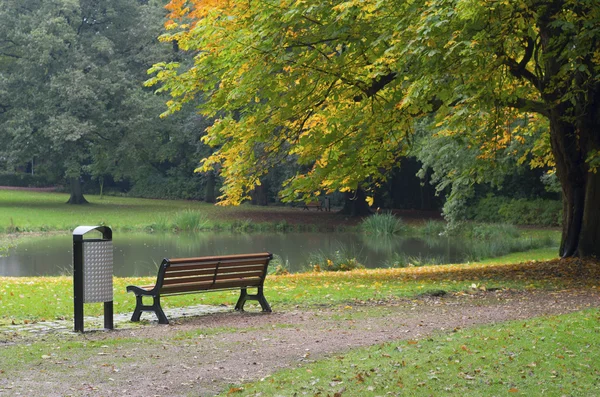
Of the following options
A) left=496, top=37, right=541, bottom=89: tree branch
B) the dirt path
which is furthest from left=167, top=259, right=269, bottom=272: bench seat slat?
left=496, top=37, right=541, bottom=89: tree branch

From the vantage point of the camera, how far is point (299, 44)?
12414 millimetres

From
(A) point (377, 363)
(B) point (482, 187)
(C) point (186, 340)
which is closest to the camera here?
(A) point (377, 363)

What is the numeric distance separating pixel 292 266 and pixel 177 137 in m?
25.1

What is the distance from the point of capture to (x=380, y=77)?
Result: 13148 mm

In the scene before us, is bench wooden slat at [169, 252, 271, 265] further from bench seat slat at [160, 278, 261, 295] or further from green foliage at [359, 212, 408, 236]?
green foliage at [359, 212, 408, 236]

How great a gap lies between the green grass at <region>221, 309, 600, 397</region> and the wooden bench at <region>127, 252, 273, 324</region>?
2952mm

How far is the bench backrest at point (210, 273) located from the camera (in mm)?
9492

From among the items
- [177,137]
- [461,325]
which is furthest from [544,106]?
[177,137]

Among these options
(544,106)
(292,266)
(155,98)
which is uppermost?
(155,98)

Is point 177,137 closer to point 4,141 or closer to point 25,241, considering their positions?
point 4,141

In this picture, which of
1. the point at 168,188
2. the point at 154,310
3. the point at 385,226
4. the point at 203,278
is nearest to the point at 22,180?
the point at 168,188

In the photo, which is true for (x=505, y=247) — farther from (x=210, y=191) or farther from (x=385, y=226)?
(x=210, y=191)

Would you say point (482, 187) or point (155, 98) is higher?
point (155, 98)

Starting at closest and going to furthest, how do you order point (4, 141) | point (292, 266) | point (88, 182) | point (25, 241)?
point (292, 266) < point (25, 241) < point (4, 141) < point (88, 182)
